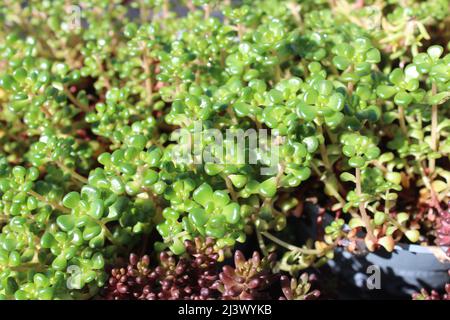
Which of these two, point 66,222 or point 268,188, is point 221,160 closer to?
point 268,188

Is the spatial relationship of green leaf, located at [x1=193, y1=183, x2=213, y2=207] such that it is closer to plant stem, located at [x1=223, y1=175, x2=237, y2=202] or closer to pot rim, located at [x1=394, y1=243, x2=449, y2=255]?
plant stem, located at [x1=223, y1=175, x2=237, y2=202]

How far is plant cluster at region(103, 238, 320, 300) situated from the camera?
1.12 metres

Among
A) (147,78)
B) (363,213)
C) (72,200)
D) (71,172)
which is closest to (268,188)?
(363,213)

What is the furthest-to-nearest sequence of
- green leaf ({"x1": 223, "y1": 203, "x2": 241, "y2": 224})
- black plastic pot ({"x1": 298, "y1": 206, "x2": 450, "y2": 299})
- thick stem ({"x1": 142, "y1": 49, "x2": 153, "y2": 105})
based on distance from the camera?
thick stem ({"x1": 142, "y1": 49, "x2": 153, "y2": 105})
black plastic pot ({"x1": 298, "y1": 206, "x2": 450, "y2": 299})
green leaf ({"x1": 223, "y1": 203, "x2": 241, "y2": 224})

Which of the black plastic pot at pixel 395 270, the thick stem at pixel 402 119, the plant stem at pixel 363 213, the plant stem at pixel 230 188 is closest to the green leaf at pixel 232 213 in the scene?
the plant stem at pixel 230 188

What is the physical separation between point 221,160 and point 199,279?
0.89 ft

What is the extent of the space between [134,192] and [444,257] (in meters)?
0.72

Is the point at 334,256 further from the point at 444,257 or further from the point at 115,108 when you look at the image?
the point at 115,108

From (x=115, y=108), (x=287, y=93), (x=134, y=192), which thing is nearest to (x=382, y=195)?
(x=287, y=93)

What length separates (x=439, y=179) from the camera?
1436 millimetres

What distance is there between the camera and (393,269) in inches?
52.2

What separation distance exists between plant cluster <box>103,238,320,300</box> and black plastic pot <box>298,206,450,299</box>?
213mm

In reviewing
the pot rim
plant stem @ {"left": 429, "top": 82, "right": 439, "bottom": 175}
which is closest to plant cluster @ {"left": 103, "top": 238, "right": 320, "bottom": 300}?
the pot rim

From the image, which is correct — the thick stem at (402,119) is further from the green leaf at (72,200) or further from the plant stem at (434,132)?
the green leaf at (72,200)
